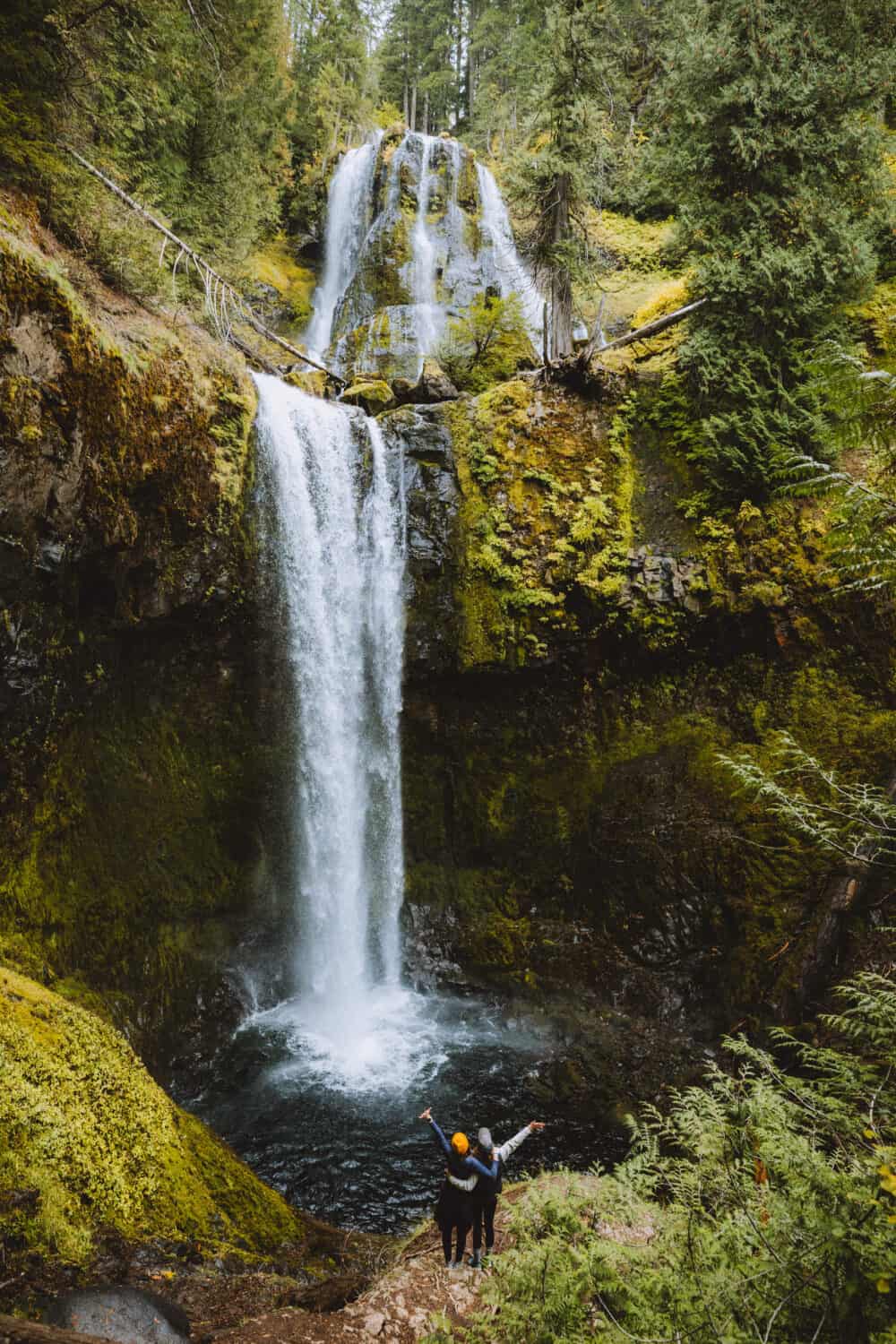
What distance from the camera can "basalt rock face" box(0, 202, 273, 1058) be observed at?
→ 20.6ft

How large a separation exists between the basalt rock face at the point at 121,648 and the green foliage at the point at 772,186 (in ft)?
24.0

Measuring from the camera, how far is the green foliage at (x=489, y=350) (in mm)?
12961

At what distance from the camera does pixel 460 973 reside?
1025 centimetres

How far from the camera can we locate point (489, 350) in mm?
13742

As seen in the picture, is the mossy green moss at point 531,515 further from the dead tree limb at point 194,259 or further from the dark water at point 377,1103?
the dark water at point 377,1103

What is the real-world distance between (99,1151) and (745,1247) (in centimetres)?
364

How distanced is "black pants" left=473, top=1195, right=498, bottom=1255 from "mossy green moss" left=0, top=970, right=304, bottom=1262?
1.63 meters

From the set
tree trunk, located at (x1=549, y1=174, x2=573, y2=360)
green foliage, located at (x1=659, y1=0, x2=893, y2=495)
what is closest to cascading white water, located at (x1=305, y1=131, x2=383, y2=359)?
tree trunk, located at (x1=549, y1=174, x2=573, y2=360)

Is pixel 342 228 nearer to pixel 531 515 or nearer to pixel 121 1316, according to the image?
pixel 531 515

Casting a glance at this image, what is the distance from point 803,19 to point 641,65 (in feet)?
55.8

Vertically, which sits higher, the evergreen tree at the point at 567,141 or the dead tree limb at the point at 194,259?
the evergreen tree at the point at 567,141

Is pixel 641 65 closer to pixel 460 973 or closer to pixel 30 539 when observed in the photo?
pixel 30 539

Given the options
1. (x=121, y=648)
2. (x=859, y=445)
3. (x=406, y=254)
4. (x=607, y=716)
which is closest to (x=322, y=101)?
(x=406, y=254)

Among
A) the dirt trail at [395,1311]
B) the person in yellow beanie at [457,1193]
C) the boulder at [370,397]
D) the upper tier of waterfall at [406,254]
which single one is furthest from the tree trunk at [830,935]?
the upper tier of waterfall at [406,254]
